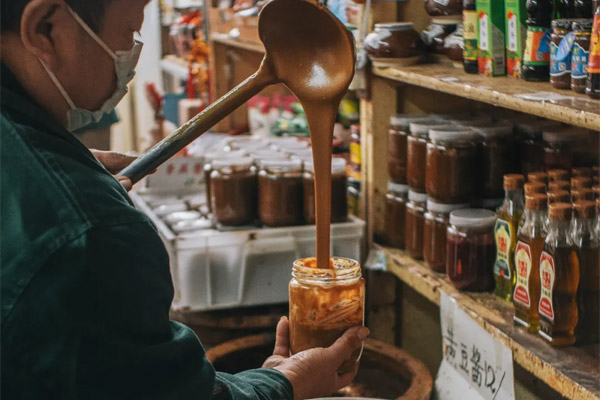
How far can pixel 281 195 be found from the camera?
2.29 m

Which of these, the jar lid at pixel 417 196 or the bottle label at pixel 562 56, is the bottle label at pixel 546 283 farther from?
the jar lid at pixel 417 196

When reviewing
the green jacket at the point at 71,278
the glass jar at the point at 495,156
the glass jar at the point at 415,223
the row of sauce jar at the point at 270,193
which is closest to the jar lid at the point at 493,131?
the glass jar at the point at 495,156

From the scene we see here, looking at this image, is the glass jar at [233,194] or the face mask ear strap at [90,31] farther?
the glass jar at [233,194]

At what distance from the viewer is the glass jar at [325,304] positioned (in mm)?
1312

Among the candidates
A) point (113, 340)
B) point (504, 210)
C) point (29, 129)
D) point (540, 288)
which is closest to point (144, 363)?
point (113, 340)

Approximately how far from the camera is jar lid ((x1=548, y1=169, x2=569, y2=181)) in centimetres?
161

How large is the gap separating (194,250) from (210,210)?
11.7 inches

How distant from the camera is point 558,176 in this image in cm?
161

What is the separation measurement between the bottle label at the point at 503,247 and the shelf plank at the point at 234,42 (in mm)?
1400

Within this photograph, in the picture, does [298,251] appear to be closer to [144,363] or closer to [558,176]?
[558,176]

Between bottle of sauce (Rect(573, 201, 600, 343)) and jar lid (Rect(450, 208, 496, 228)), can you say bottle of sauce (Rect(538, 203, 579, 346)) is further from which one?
jar lid (Rect(450, 208, 496, 228))

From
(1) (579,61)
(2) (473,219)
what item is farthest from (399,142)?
(1) (579,61)

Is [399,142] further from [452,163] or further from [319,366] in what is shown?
[319,366]

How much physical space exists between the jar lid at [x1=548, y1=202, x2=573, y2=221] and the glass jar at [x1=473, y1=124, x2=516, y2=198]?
1.47ft
